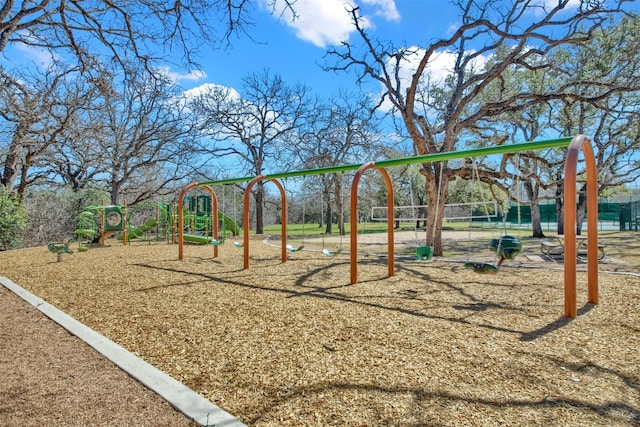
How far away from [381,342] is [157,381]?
1.79 m

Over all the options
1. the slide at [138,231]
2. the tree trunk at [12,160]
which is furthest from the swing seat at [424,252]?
the tree trunk at [12,160]

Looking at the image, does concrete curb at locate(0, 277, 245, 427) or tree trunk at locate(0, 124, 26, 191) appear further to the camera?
tree trunk at locate(0, 124, 26, 191)

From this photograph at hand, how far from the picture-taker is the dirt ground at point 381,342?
2.21 meters

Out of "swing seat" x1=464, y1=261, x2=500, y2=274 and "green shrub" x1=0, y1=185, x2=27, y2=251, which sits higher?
"green shrub" x1=0, y1=185, x2=27, y2=251

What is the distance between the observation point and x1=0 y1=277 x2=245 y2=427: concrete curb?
2.10 metres

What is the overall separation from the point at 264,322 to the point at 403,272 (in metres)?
3.66

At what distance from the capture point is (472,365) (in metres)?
2.76

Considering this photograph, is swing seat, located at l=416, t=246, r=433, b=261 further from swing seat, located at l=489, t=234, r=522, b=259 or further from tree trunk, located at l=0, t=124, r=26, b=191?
tree trunk, located at l=0, t=124, r=26, b=191

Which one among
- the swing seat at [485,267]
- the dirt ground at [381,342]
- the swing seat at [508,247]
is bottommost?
the dirt ground at [381,342]

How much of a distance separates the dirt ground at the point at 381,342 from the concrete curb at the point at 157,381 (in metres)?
0.10

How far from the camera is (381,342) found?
10.7ft

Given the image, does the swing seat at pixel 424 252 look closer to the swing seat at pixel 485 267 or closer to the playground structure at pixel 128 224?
the swing seat at pixel 485 267

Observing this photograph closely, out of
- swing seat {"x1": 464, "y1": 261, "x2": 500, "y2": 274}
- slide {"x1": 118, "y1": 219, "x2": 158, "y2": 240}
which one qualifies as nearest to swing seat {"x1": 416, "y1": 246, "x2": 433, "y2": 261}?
swing seat {"x1": 464, "y1": 261, "x2": 500, "y2": 274}

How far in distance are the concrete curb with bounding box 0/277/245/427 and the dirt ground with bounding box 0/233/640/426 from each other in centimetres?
10
